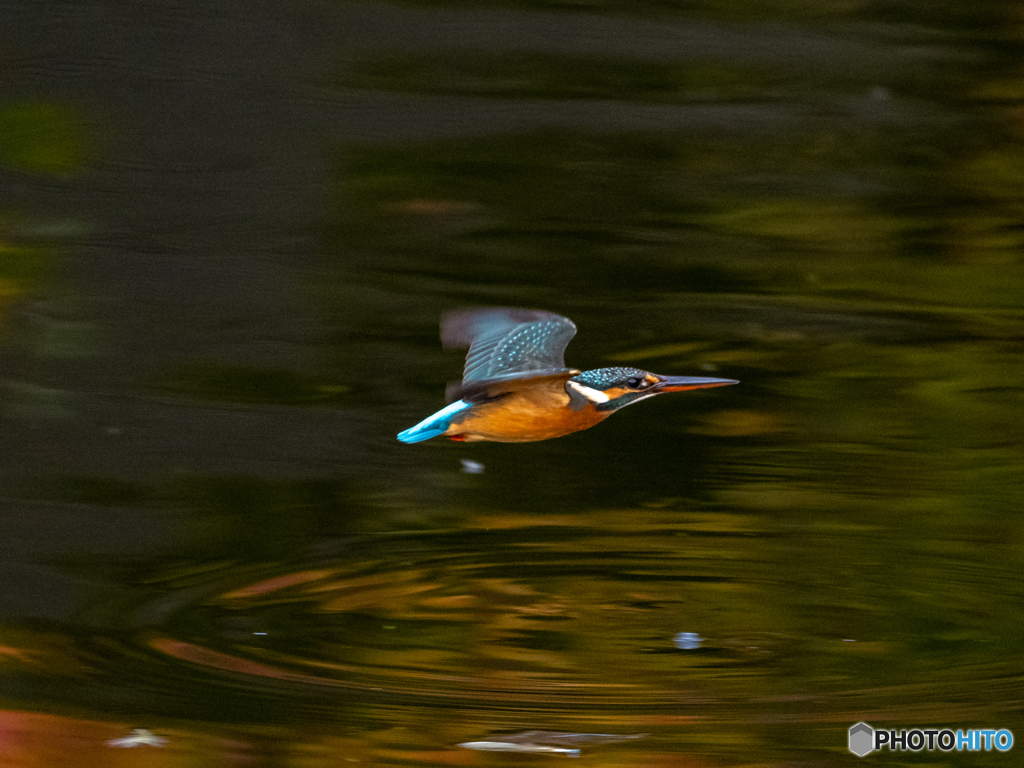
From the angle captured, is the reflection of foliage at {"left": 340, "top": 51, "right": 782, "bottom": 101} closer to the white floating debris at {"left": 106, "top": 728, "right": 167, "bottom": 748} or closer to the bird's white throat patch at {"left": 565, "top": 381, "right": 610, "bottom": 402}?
the bird's white throat patch at {"left": 565, "top": 381, "right": 610, "bottom": 402}

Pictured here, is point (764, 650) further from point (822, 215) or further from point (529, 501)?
point (822, 215)

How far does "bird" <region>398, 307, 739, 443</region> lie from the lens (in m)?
1.90

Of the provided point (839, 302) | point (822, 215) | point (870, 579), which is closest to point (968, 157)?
point (822, 215)

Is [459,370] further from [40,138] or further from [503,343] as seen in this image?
[40,138]

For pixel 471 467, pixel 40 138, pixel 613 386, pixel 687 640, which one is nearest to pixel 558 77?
pixel 40 138

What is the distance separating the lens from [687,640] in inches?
79.0

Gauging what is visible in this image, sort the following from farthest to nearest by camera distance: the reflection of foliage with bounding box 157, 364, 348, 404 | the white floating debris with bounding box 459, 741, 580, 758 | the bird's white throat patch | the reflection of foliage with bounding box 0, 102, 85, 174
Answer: the reflection of foliage with bounding box 0, 102, 85, 174 → the reflection of foliage with bounding box 157, 364, 348, 404 → the bird's white throat patch → the white floating debris with bounding box 459, 741, 580, 758

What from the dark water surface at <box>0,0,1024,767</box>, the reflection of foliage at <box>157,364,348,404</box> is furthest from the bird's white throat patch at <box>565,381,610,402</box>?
the reflection of foliage at <box>157,364,348,404</box>

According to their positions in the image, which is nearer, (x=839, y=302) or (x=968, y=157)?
(x=839, y=302)

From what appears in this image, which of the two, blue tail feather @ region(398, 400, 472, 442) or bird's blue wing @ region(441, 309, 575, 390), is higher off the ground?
bird's blue wing @ region(441, 309, 575, 390)

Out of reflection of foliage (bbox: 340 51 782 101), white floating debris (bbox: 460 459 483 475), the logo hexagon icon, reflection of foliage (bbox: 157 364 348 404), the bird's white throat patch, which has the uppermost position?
reflection of foliage (bbox: 340 51 782 101)

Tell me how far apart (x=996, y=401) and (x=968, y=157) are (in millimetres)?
999

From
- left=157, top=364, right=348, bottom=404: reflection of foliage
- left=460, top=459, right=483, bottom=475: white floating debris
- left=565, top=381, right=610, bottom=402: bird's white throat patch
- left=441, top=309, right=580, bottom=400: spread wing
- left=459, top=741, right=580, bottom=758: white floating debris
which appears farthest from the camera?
left=157, top=364, right=348, bottom=404: reflection of foliage

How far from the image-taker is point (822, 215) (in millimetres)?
3488
